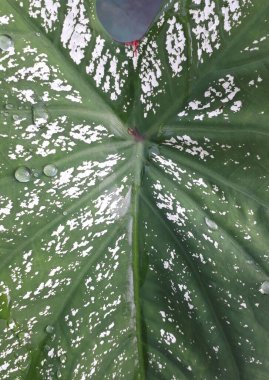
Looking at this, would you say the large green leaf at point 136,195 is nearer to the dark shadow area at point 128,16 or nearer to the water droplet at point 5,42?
the water droplet at point 5,42

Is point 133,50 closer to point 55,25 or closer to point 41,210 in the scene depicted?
point 55,25

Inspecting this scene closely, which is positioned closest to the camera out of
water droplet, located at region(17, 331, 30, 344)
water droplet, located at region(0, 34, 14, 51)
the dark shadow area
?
water droplet, located at region(0, 34, 14, 51)

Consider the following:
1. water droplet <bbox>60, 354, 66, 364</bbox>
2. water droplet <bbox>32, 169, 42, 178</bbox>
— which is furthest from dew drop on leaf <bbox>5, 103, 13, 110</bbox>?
water droplet <bbox>60, 354, 66, 364</bbox>

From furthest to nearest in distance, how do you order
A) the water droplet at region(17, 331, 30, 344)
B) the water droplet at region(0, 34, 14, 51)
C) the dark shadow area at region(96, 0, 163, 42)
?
the dark shadow area at region(96, 0, 163, 42) < the water droplet at region(17, 331, 30, 344) < the water droplet at region(0, 34, 14, 51)

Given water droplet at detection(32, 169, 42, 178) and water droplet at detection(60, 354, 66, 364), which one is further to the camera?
water droplet at detection(60, 354, 66, 364)

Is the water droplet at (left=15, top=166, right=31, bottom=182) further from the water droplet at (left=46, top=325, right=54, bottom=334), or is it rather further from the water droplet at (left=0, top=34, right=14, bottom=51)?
the water droplet at (left=46, top=325, right=54, bottom=334)

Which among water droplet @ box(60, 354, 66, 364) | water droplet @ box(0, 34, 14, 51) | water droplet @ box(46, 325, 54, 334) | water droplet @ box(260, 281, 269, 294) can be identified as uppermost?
water droplet @ box(260, 281, 269, 294)

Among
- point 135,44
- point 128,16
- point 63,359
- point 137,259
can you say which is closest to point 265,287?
point 137,259

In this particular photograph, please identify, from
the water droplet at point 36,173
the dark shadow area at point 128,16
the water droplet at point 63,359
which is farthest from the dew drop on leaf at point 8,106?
the water droplet at point 63,359
